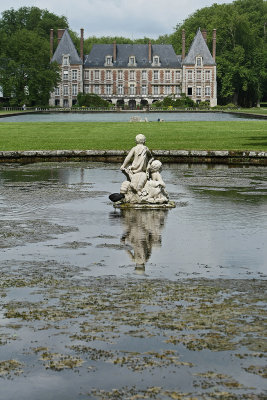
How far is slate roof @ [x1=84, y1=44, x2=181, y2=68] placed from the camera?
132 m

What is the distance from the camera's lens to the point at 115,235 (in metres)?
11.4

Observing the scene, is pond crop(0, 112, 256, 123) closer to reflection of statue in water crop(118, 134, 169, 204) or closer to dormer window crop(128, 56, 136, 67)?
reflection of statue in water crop(118, 134, 169, 204)

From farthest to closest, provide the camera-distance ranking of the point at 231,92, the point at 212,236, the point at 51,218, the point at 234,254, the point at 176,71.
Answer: the point at 176,71 < the point at 231,92 < the point at 51,218 < the point at 212,236 < the point at 234,254

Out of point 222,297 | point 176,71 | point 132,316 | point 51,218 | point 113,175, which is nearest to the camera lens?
point 132,316

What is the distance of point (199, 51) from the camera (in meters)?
127

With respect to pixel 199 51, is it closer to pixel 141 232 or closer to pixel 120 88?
pixel 120 88

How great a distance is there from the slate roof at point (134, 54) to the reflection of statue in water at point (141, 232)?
120174 mm

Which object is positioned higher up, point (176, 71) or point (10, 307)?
point (176, 71)

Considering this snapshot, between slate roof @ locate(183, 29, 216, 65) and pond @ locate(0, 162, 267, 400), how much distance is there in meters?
115

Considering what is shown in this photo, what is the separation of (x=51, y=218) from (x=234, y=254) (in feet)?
13.5

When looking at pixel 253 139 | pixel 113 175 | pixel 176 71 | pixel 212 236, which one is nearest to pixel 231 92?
pixel 176 71

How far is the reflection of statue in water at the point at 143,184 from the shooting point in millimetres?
14180

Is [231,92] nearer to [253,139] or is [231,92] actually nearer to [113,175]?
[253,139]

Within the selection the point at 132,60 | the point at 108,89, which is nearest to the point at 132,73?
the point at 132,60
